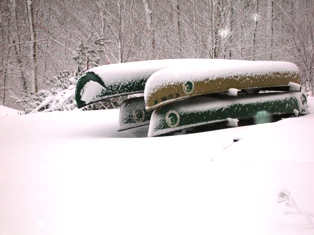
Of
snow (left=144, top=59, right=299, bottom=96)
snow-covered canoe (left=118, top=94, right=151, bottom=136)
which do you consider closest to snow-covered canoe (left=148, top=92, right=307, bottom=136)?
snow (left=144, top=59, right=299, bottom=96)

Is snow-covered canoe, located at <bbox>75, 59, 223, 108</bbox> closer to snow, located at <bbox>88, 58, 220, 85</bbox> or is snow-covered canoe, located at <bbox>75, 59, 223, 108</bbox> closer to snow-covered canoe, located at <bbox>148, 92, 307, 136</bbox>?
snow, located at <bbox>88, 58, 220, 85</bbox>

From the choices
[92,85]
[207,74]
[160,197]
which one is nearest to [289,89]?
[207,74]

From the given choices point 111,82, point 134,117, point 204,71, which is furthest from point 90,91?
point 204,71

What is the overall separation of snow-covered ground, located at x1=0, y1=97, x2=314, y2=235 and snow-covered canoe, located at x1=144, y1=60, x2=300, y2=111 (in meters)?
0.81

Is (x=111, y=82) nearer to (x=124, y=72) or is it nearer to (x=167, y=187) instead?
(x=124, y=72)

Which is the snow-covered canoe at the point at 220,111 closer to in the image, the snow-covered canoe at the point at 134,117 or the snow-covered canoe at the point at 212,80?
the snow-covered canoe at the point at 212,80

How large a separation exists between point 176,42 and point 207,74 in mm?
7894

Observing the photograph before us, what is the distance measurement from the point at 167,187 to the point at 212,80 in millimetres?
Answer: 1995

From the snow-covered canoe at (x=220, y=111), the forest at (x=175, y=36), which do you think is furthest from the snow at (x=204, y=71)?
the forest at (x=175, y=36)

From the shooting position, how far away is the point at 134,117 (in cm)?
385

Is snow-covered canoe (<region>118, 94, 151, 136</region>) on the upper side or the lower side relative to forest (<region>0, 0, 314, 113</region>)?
lower

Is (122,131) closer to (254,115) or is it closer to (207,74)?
(207,74)

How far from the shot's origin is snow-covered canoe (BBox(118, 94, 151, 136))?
370cm

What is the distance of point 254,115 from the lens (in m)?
3.32
